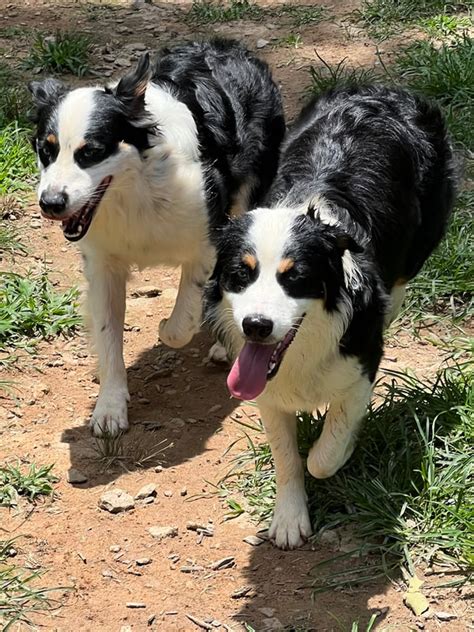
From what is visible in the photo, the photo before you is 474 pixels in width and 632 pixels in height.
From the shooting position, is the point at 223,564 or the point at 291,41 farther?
the point at 291,41

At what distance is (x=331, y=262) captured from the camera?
348 cm

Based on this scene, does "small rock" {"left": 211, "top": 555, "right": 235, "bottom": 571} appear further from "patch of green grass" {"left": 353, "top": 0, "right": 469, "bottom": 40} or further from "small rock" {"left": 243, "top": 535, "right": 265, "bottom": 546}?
"patch of green grass" {"left": 353, "top": 0, "right": 469, "bottom": 40}

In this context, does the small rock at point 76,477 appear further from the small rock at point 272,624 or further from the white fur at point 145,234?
the small rock at point 272,624

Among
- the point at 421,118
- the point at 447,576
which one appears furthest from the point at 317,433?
the point at 421,118

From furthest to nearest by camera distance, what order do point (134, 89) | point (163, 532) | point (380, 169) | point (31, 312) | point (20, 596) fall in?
point (31, 312), point (134, 89), point (380, 169), point (163, 532), point (20, 596)

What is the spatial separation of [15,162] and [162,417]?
2491 millimetres

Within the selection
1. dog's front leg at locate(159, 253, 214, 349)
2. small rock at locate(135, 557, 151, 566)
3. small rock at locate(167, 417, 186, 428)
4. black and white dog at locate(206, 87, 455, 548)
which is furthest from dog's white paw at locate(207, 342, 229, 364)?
small rock at locate(135, 557, 151, 566)

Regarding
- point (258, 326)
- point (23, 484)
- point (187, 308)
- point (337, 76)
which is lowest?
point (23, 484)

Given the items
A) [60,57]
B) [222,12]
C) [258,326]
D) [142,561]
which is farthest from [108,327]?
[222,12]

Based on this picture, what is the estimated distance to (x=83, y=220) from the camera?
439 cm

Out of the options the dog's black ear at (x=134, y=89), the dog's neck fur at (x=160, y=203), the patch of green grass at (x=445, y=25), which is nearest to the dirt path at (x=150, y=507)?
the dog's neck fur at (x=160, y=203)

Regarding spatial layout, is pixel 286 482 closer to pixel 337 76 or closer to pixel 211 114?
pixel 211 114

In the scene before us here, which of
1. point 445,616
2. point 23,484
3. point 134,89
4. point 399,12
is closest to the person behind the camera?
point 445,616

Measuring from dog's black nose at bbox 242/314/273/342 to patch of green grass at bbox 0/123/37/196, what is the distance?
141 inches
